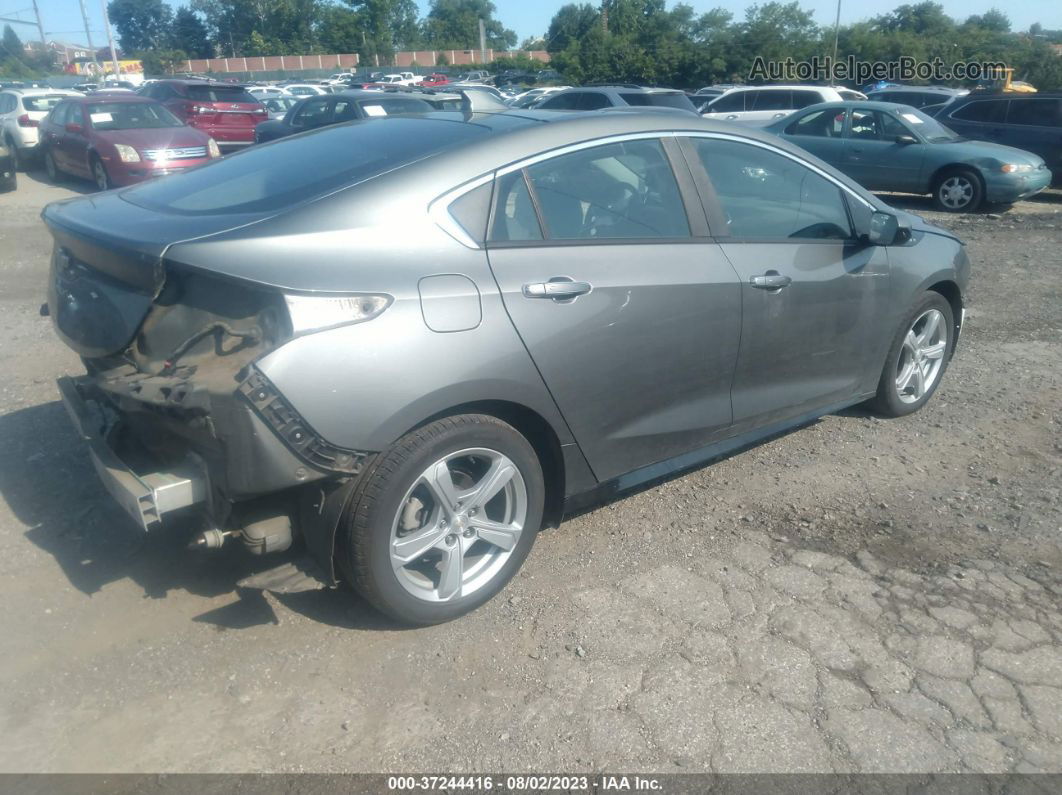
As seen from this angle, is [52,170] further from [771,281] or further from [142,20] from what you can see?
[142,20]

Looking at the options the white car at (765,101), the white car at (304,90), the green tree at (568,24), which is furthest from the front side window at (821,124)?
the green tree at (568,24)

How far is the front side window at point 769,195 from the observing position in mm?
4035

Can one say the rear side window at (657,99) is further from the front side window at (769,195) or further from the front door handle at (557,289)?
the front door handle at (557,289)

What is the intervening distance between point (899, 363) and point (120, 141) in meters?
12.2

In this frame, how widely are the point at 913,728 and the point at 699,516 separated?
148cm

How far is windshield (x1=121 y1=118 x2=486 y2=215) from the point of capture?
3.27 m

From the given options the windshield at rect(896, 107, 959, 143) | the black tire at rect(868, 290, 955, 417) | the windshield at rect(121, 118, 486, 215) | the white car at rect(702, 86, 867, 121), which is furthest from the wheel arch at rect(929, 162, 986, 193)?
the windshield at rect(121, 118, 486, 215)

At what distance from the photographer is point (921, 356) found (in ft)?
17.3

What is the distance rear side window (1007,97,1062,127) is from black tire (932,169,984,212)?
2931mm

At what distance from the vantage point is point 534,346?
10.7 feet

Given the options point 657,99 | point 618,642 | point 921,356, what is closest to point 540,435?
point 618,642

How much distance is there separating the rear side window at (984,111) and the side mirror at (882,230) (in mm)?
12869

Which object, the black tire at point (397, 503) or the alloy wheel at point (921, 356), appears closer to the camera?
the black tire at point (397, 503)

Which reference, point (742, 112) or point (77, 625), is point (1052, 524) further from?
point (742, 112)
